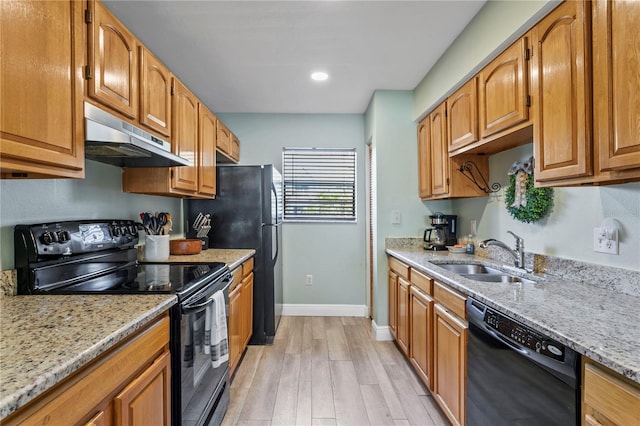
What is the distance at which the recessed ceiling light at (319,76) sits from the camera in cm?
275

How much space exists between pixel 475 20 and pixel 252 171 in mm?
2072

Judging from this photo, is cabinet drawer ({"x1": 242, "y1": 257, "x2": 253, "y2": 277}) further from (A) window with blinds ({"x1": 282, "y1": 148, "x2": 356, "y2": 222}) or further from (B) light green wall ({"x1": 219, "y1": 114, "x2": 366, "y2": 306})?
(A) window with blinds ({"x1": 282, "y1": 148, "x2": 356, "y2": 222})

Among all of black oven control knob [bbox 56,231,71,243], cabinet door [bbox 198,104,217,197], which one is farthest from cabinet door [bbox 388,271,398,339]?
black oven control knob [bbox 56,231,71,243]

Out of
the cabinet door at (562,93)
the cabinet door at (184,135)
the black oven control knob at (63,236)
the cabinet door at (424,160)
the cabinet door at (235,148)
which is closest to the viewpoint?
the cabinet door at (562,93)

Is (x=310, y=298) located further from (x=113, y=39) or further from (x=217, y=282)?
(x=113, y=39)

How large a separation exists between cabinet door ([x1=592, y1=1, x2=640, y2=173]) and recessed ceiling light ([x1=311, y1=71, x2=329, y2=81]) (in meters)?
1.90

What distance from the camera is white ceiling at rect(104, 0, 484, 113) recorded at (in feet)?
6.22

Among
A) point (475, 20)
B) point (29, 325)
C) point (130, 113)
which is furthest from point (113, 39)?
point (475, 20)

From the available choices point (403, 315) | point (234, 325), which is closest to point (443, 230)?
point (403, 315)

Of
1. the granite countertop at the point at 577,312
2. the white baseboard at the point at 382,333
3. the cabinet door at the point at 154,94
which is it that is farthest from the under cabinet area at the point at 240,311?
the granite countertop at the point at 577,312

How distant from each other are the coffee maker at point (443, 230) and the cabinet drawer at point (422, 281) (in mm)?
678

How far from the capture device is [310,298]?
3.85 metres

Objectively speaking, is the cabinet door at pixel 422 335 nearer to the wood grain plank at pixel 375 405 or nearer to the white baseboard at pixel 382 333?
the wood grain plank at pixel 375 405

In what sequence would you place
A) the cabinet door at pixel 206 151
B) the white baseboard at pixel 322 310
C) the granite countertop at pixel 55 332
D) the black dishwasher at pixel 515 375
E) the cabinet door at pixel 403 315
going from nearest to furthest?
the granite countertop at pixel 55 332, the black dishwasher at pixel 515 375, the cabinet door at pixel 403 315, the cabinet door at pixel 206 151, the white baseboard at pixel 322 310
